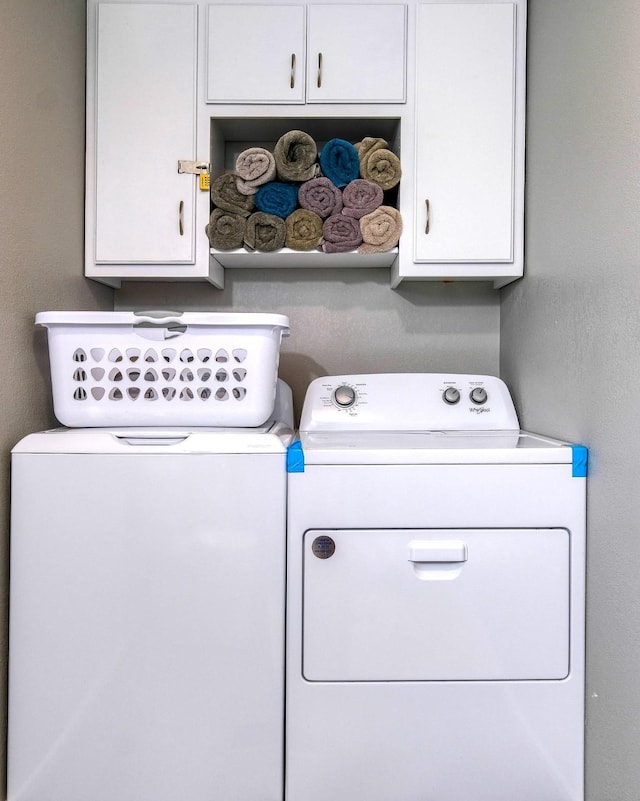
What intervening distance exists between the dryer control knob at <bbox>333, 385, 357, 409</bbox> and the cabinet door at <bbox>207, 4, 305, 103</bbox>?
0.88 m

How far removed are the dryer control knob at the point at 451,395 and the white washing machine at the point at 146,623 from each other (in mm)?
684

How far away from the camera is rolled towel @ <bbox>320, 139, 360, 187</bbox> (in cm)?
176

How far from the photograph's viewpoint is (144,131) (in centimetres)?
178

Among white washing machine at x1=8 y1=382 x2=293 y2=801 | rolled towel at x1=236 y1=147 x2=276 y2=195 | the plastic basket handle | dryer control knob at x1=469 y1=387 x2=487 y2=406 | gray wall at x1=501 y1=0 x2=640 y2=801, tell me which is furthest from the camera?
dryer control knob at x1=469 y1=387 x2=487 y2=406

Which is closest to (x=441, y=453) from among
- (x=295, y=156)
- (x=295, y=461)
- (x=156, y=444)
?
(x=295, y=461)

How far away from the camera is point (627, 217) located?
1.21m

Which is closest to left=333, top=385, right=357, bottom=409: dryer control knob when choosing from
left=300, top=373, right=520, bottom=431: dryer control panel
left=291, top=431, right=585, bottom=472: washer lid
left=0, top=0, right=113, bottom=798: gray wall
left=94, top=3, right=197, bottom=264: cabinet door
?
left=300, top=373, right=520, bottom=431: dryer control panel

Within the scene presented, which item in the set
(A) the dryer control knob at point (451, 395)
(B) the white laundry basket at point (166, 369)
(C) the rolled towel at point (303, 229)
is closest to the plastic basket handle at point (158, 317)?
(B) the white laundry basket at point (166, 369)

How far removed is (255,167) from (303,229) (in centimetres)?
22

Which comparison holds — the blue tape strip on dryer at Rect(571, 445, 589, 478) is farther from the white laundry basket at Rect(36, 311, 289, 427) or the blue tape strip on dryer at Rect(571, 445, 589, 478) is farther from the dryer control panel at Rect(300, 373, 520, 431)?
the white laundry basket at Rect(36, 311, 289, 427)

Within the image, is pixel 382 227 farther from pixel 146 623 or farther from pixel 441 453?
pixel 146 623

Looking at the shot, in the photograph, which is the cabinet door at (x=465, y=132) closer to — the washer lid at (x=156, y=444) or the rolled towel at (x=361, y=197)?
the rolled towel at (x=361, y=197)

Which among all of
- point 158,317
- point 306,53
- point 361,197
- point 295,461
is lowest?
point 295,461

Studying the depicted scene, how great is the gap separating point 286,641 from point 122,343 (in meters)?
0.82
